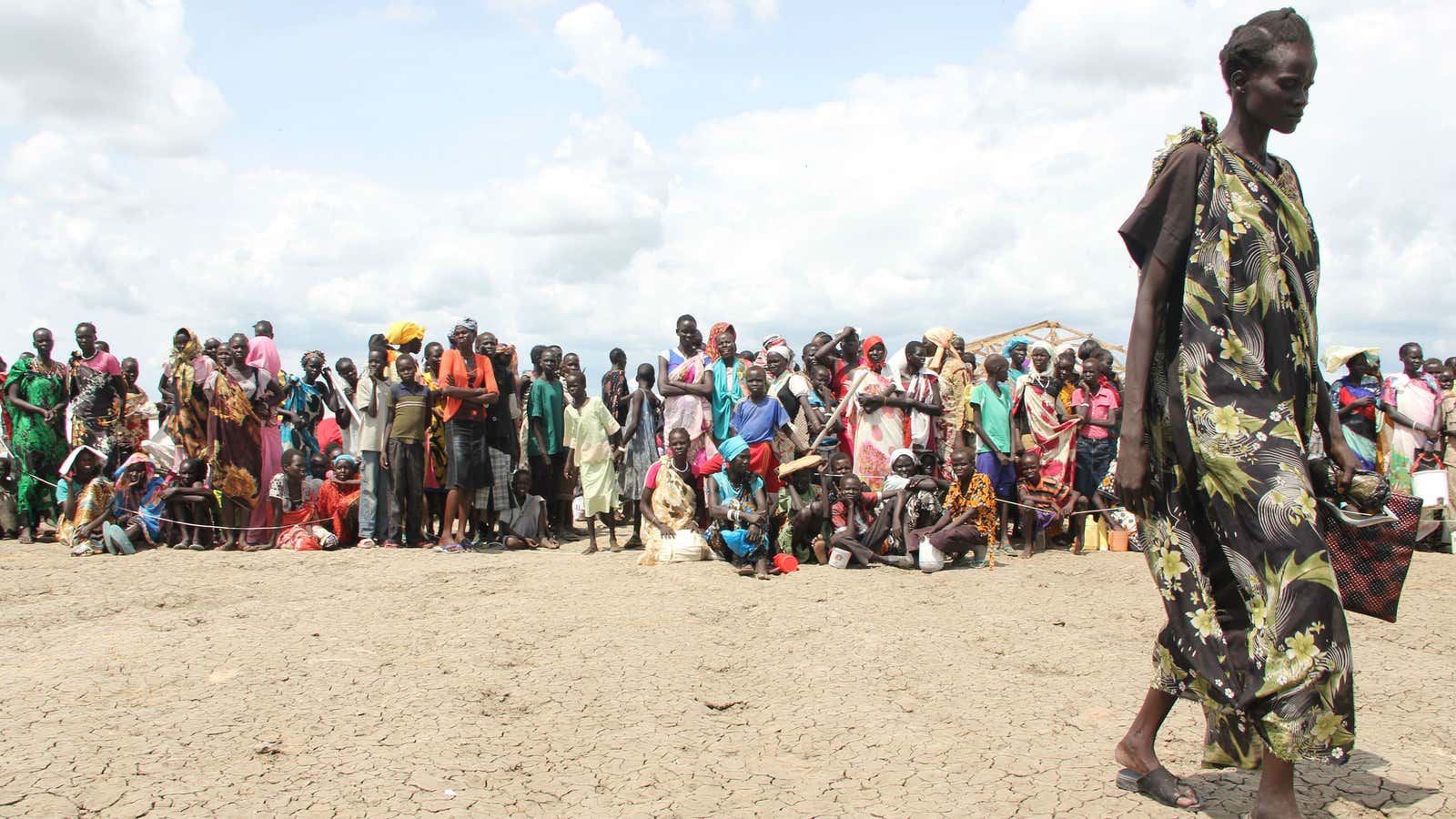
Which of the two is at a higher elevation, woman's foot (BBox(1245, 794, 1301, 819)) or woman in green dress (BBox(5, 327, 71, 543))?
woman in green dress (BBox(5, 327, 71, 543))

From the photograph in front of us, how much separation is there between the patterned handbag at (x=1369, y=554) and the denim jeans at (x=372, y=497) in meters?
7.82

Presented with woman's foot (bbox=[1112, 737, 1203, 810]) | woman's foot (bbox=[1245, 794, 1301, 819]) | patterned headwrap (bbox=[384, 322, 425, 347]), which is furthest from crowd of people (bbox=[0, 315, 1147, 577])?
woman's foot (bbox=[1245, 794, 1301, 819])

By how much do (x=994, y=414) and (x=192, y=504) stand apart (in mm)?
7321

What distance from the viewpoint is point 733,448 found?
8.21m

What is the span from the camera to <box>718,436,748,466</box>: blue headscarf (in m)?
8.15

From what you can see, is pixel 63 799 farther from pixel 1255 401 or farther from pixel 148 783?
pixel 1255 401

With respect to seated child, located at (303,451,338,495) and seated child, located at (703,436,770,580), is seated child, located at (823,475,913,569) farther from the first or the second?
seated child, located at (303,451,338,495)

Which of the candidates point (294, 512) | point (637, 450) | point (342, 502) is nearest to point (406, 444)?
point (342, 502)

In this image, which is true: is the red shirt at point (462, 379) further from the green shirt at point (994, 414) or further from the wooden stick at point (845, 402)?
the green shirt at point (994, 414)

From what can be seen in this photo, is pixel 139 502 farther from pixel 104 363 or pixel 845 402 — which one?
pixel 845 402

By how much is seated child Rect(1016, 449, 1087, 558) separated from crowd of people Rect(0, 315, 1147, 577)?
25 mm

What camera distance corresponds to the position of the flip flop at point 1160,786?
9.86 ft

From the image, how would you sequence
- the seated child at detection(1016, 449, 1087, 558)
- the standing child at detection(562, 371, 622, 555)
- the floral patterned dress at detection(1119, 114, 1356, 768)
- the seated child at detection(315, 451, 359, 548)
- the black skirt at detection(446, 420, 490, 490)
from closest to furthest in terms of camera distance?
1. the floral patterned dress at detection(1119, 114, 1356, 768)
2. the seated child at detection(1016, 449, 1087, 558)
3. the black skirt at detection(446, 420, 490, 490)
4. the standing child at detection(562, 371, 622, 555)
5. the seated child at detection(315, 451, 359, 548)

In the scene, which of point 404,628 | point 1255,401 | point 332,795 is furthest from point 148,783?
point 1255,401
